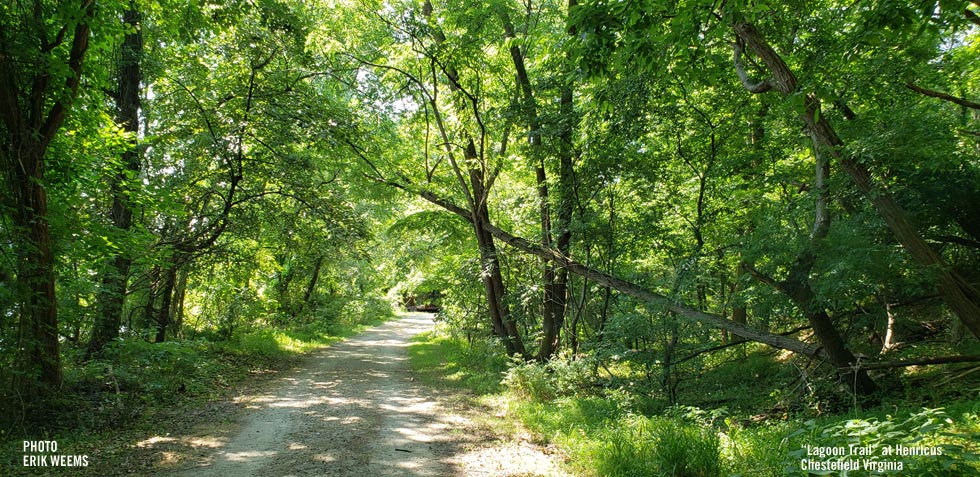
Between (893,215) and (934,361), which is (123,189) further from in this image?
(934,361)

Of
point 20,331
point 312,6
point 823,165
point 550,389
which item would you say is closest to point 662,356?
point 550,389

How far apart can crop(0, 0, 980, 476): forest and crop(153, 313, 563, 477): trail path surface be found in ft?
3.33

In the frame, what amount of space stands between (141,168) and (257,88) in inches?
111

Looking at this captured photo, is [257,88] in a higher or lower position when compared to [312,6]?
lower

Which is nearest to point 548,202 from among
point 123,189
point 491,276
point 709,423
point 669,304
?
point 491,276

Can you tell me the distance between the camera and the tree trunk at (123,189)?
25.4 ft

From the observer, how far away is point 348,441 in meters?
6.13

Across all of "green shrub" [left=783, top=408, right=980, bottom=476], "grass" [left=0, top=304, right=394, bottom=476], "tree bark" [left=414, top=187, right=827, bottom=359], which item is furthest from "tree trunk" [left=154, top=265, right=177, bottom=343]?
"green shrub" [left=783, top=408, right=980, bottom=476]

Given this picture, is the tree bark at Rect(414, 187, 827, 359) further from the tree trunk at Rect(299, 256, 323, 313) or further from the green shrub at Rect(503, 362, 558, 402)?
the tree trunk at Rect(299, 256, 323, 313)

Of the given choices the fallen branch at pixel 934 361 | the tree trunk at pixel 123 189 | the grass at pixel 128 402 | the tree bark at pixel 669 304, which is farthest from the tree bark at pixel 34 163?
the fallen branch at pixel 934 361

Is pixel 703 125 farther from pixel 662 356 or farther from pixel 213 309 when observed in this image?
pixel 213 309

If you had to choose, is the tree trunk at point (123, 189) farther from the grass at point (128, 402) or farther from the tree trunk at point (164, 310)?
the tree trunk at point (164, 310)

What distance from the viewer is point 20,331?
18.0 ft

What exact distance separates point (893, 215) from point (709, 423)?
3519 millimetres
